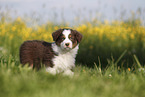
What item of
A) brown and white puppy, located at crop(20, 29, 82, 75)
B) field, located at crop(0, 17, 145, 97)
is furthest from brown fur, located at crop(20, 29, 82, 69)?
field, located at crop(0, 17, 145, 97)

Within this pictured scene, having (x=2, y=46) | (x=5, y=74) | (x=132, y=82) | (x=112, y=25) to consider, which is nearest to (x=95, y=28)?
(x=112, y=25)

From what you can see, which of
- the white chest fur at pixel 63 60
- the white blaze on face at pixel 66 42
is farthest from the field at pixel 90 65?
the white blaze on face at pixel 66 42

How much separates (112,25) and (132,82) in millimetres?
7437

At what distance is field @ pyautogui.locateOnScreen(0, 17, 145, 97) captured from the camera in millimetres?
2783

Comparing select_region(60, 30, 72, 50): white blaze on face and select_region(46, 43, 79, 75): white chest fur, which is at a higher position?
select_region(60, 30, 72, 50): white blaze on face

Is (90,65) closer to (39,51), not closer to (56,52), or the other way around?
(56,52)

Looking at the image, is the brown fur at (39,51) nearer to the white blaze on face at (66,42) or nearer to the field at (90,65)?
the white blaze on face at (66,42)

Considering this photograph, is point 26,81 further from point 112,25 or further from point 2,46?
point 112,25

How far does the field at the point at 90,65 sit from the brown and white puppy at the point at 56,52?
0.30 m

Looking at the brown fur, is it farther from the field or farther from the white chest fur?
the field

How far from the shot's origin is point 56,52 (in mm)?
4527

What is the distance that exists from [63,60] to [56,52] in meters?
0.24

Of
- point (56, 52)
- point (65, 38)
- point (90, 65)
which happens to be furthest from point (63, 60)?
point (90, 65)

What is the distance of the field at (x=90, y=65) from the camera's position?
2.78 meters
